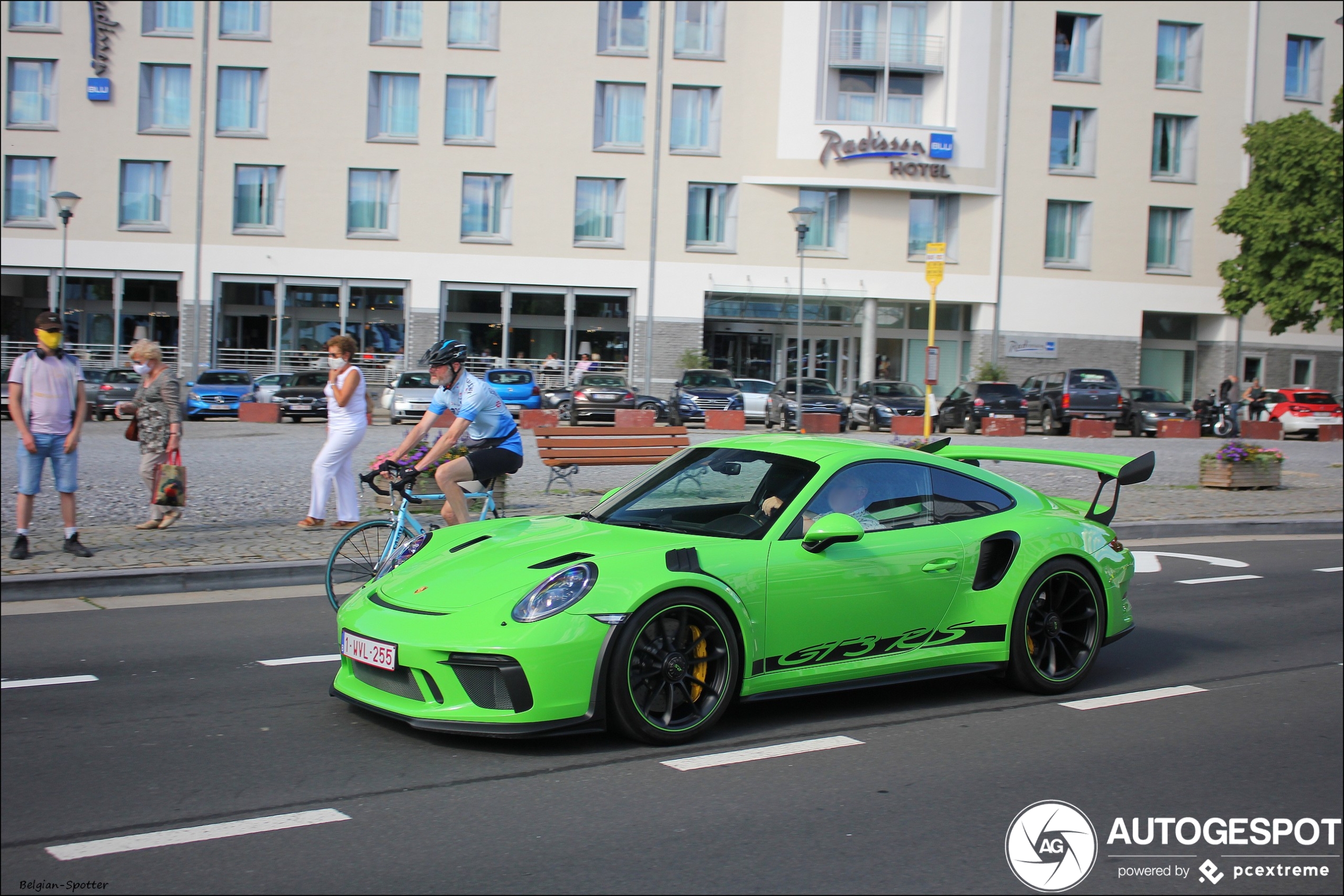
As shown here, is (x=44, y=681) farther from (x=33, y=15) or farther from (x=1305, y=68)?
(x=1305, y=68)

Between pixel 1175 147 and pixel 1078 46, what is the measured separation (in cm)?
563

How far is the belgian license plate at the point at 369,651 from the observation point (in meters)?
5.10

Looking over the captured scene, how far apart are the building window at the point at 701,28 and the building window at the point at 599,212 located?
554cm

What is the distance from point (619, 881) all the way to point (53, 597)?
685 centimetres

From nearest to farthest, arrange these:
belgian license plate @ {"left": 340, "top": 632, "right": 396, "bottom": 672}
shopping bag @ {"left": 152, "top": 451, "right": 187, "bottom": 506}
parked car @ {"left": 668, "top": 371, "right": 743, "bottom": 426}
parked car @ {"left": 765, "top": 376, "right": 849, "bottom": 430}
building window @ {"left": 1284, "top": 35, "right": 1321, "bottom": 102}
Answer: belgian license plate @ {"left": 340, "top": 632, "right": 396, "bottom": 672}
shopping bag @ {"left": 152, "top": 451, "right": 187, "bottom": 506}
parked car @ {"left": 765, "top": 376, "right": 849, "bottom": 430}
parked car @ {"left": 668, "top": 371, "right": 743, "bottom": 426}
building window @ {"left": 1284, "top": 35, "right": 1321, "bottom": 102}

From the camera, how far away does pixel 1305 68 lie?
4825 cm

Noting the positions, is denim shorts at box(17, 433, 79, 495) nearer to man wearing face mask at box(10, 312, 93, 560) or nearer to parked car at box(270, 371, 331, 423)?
man wearing face mask at box(10, 312, 93, 560)

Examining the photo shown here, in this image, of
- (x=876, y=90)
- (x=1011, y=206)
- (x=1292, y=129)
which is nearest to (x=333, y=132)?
(x=876, y=90)

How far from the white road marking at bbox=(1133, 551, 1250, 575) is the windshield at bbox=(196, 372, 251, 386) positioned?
27.2 meters

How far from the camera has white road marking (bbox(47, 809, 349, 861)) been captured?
4.01 metres

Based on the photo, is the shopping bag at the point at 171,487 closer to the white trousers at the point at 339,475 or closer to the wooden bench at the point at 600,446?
the white trousers at the point at 339,475

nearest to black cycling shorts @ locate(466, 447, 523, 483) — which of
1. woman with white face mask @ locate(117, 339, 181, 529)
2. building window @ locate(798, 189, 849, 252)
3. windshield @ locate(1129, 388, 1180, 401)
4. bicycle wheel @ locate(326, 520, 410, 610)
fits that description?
bicycle wheel @ locate(326, 520, 410, 610)

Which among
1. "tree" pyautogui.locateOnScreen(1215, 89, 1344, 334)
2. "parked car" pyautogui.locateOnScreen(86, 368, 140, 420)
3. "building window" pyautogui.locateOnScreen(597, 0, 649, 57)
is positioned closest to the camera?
"parked car" pyautogui.locateOnScreen(86, 368, 140, 420)

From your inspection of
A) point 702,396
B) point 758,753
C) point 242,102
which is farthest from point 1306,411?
point 242,102
